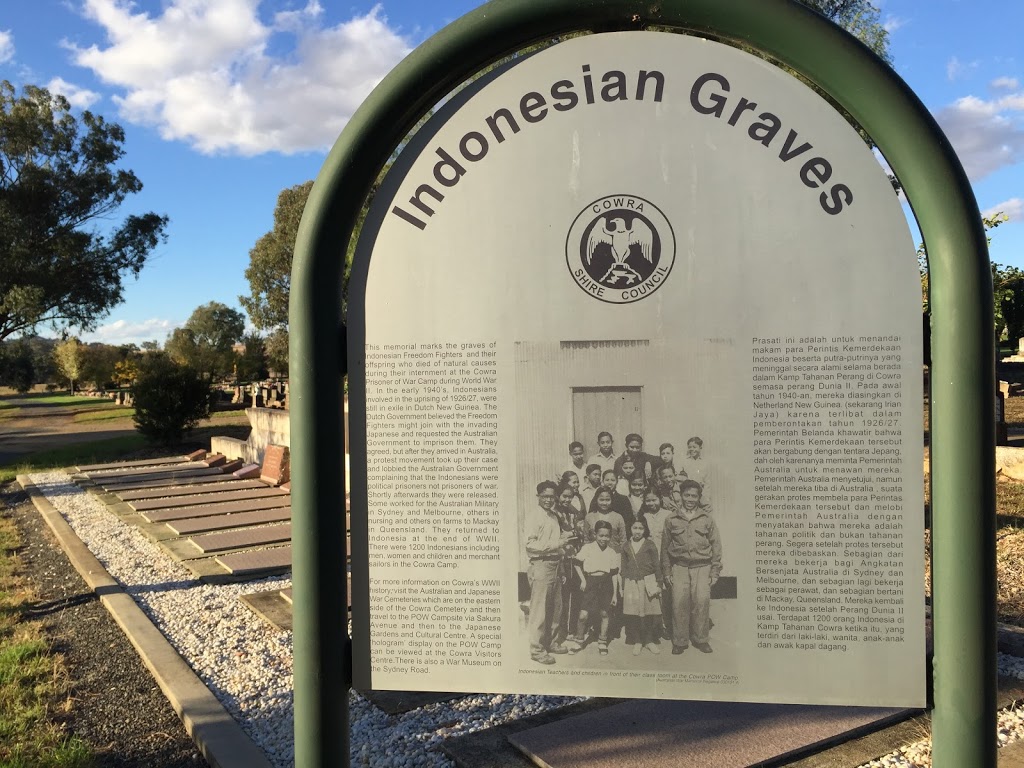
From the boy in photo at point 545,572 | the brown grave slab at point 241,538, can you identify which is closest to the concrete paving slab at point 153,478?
the brown grave slab at point 241,538

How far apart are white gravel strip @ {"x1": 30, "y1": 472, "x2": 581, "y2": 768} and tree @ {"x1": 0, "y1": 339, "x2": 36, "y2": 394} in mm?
70527

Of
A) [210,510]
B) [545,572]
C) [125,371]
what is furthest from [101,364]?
[545,572]

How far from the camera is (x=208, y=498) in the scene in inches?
445

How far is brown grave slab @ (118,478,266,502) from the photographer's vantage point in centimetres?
1188

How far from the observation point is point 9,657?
4.84m

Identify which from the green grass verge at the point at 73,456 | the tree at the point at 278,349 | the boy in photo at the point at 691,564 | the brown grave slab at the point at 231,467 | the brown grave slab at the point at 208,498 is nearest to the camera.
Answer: the boy in photo at the point at 691,564

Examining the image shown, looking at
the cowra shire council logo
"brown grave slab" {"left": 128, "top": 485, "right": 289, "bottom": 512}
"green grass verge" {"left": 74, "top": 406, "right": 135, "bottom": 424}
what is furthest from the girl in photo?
"green grass verge" {"left": 74, "top": 406, "right": 135, "bottom": 424}

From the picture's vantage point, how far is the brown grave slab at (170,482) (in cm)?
1282

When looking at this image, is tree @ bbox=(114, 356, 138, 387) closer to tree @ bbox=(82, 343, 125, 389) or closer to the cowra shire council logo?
tree @ bbox=(82, 343, 125, 389)

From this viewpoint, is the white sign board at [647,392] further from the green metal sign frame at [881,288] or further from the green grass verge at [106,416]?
the green grass verge at [106,416]

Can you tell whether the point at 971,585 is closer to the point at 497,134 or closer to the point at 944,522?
the point at 944,522

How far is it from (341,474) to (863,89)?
5.14 feet

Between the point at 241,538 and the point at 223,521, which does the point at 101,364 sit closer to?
the point at 223,521

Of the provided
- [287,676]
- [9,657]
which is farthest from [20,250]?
[287,676]
